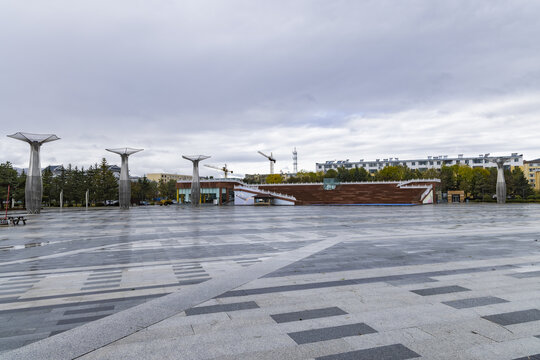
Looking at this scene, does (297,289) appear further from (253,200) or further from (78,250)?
(253,200)

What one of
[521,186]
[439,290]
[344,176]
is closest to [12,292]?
[439,290]

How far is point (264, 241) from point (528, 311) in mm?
12373

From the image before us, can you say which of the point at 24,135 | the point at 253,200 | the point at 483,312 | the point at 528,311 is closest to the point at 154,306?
the point at 483,312

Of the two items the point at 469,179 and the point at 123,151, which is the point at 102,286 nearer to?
the point at 123,151

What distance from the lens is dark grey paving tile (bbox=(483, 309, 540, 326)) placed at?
6.45m

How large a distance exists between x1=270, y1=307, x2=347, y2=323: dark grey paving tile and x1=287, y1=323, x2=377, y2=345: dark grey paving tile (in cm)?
62

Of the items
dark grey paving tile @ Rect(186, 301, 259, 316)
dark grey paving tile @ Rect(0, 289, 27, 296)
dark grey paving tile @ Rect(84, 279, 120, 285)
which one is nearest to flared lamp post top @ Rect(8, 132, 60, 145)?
dark grey paving tile @ Rect(0, 289, 27, 296)

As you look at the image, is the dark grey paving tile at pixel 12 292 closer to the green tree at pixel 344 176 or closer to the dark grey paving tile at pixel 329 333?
the dark grey paving tile at pixel 329 333

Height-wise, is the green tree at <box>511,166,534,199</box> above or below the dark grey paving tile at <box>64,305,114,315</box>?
above

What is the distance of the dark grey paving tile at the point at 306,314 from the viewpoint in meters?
6.72

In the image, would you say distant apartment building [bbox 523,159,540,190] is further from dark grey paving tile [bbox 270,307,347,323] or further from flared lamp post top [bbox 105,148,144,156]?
dark grey paving tile [bbox 270,307,347,323]

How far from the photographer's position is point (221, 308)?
24.4 ft

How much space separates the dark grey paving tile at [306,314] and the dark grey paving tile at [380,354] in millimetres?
1574

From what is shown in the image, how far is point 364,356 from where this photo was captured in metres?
5.15
